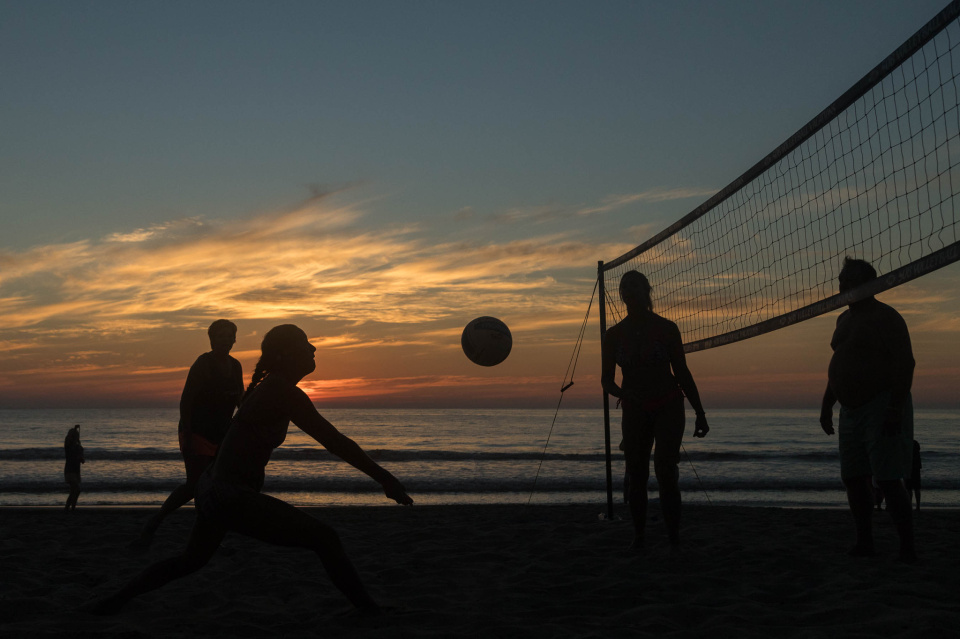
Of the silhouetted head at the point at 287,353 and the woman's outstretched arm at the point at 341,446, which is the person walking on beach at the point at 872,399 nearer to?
the woman's outstretched arm at the point at 341,446

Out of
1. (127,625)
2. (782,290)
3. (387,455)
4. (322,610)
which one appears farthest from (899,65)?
(387,455)

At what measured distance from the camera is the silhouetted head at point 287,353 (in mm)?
2693

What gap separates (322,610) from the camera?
3.12 meters

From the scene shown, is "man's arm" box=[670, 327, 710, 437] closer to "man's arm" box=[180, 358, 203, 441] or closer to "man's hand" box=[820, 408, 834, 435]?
"man's hand" box=[820, 408, 834, 435]

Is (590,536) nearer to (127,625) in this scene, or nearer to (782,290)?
(782,290)

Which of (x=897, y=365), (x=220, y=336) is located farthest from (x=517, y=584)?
(x=220, y=336)

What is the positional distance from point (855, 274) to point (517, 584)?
8.55 ft

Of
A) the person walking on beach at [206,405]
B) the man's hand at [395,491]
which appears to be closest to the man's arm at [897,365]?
the man's hand at [395,491]

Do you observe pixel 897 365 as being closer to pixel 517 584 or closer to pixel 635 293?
pixel 635 293

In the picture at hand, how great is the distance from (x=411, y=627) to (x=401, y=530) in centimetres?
341

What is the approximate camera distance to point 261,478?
2.73 m

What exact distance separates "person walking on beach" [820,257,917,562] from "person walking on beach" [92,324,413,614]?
2748mm

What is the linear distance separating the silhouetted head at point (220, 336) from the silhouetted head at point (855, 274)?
3.87 meters

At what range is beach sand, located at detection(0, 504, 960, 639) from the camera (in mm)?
2773
